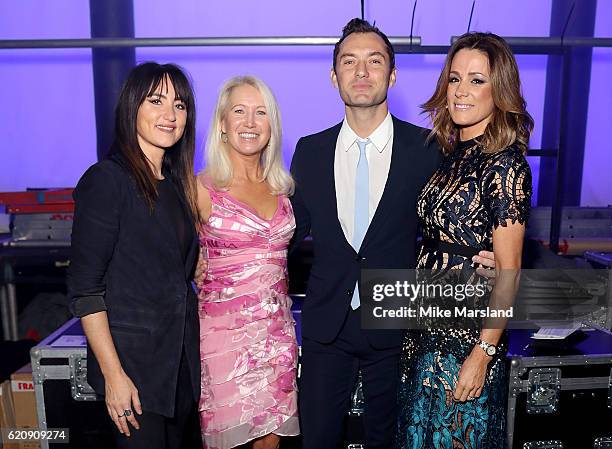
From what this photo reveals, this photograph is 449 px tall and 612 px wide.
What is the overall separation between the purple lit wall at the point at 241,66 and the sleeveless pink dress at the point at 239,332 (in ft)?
5.98

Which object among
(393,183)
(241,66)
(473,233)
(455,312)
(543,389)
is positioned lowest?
(543,389)

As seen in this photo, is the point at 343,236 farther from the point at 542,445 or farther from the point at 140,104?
the point at 542,445

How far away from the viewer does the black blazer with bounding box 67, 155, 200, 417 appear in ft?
4.42

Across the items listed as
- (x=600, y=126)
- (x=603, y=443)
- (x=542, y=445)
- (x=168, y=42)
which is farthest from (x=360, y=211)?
(x=600, y=126)

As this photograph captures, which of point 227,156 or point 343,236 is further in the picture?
point 227,156

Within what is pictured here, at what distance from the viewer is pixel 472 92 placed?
152 centimetres

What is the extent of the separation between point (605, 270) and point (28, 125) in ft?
11.7

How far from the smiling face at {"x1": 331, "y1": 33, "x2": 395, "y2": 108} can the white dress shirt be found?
10cm

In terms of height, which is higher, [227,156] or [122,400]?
[227,156]

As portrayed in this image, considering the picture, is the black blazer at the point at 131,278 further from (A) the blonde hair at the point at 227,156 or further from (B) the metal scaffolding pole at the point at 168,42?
(B) the metal scaffolding pole at the point at 168,42

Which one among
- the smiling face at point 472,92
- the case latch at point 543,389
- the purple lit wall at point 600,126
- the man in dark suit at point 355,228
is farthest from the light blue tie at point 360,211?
the purple lit wall at point 600,126

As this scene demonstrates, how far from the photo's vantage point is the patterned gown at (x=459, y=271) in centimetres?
→ 140

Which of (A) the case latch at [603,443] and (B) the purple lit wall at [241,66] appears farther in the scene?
(B) the purple lit wall at [241,66]

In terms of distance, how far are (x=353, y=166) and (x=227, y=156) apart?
43 centimetres
